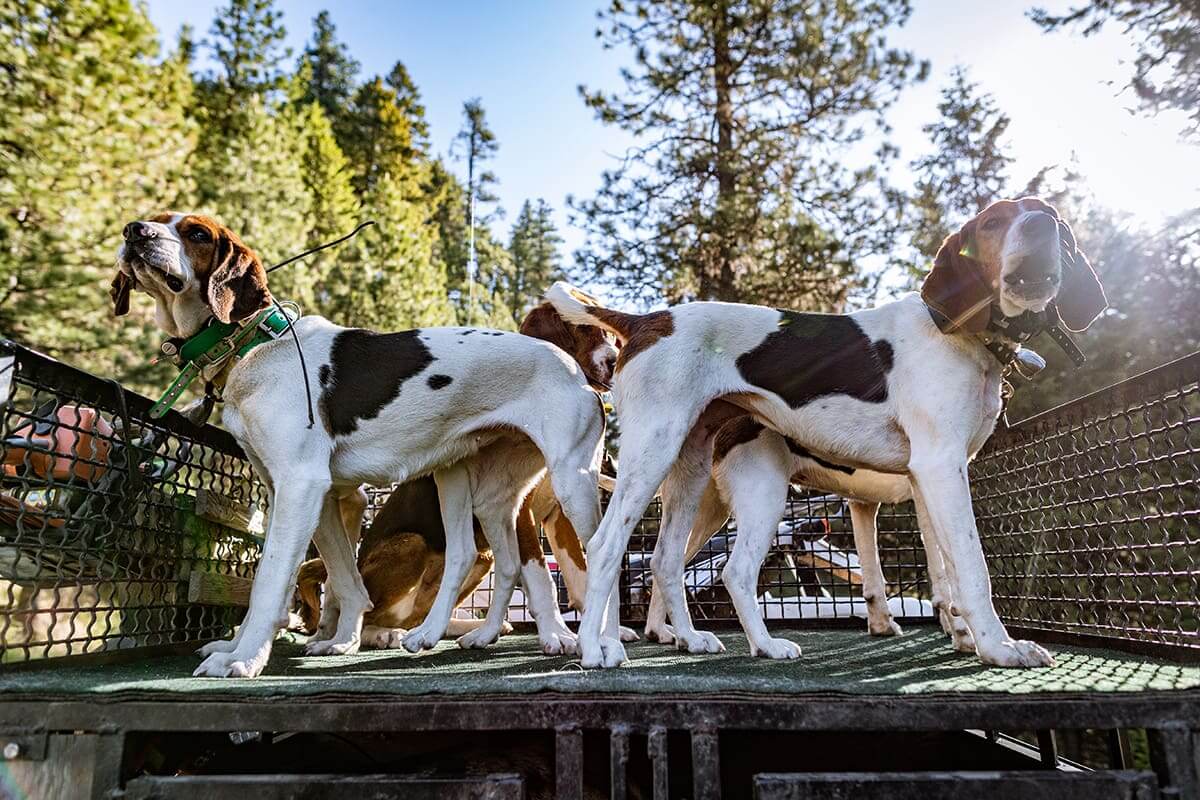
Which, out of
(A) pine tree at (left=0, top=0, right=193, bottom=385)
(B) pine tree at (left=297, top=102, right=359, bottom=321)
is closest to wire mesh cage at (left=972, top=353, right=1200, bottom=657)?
(A) pine tree at (left=0, top=0, right=193, bottom=385)

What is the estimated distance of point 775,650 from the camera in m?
3.15

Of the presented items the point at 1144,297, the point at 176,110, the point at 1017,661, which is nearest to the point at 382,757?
the point at 1017,661

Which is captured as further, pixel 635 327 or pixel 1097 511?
pixel 635 327

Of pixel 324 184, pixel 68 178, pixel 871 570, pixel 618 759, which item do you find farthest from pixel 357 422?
pixel 324 184

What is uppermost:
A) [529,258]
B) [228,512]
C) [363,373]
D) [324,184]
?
[529,258]

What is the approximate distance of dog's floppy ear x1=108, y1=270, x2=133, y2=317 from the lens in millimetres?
3182

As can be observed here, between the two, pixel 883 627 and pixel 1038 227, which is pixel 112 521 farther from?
pixel 883 627

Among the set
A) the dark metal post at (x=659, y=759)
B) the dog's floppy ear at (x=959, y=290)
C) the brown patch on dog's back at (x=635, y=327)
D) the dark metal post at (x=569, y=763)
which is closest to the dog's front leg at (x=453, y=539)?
the brown patch on dog's back at (x=635, y=327)

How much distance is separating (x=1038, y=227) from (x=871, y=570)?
2161mm

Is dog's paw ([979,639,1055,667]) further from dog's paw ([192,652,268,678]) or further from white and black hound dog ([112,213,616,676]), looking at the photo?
dog's paw ([192,652,268,678])

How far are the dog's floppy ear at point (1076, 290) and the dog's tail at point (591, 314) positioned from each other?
167 centimetres

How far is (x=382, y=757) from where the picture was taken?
9.39 ft

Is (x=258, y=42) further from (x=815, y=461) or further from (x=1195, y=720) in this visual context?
(x=1195, y=720)

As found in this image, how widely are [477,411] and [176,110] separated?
17.7m
